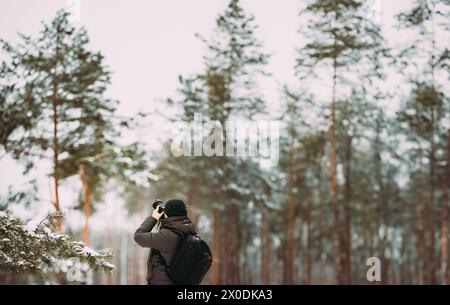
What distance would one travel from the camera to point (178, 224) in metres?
6.77

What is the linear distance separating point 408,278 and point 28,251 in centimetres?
4752

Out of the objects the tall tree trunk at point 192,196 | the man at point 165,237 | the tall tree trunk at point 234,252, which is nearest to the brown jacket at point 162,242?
the man at point 165,237

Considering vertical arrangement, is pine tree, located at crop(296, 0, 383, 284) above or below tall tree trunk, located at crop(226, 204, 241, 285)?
above

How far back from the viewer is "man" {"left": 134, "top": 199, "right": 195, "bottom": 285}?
6684 millimetres

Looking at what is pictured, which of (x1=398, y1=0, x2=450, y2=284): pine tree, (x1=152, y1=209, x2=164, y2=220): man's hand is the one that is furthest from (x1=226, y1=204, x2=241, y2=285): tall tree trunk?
(x1=152, y1=209, x2=164, y2=220): man's hand

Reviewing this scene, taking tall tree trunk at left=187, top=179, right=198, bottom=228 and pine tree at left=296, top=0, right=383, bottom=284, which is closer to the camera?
pine tree at left=296, top=0, right=383, bottom=284

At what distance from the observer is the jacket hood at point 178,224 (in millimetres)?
6766

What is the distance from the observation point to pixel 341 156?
33.0 meters

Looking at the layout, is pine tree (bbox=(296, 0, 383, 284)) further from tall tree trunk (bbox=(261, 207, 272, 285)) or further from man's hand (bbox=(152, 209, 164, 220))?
man's hand (bbox=(152, 209, 164, 220))

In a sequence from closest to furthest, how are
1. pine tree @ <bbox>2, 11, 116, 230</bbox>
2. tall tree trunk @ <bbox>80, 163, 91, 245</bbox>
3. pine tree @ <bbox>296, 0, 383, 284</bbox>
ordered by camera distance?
pine tree @ <bbox>2, 11, 116, 230</bbox>, tall tree trunk @ <bbox>80, 163, 91, 245</bbox>, pine tree @ <bbox>296, 0, 383, 284</bbox>
